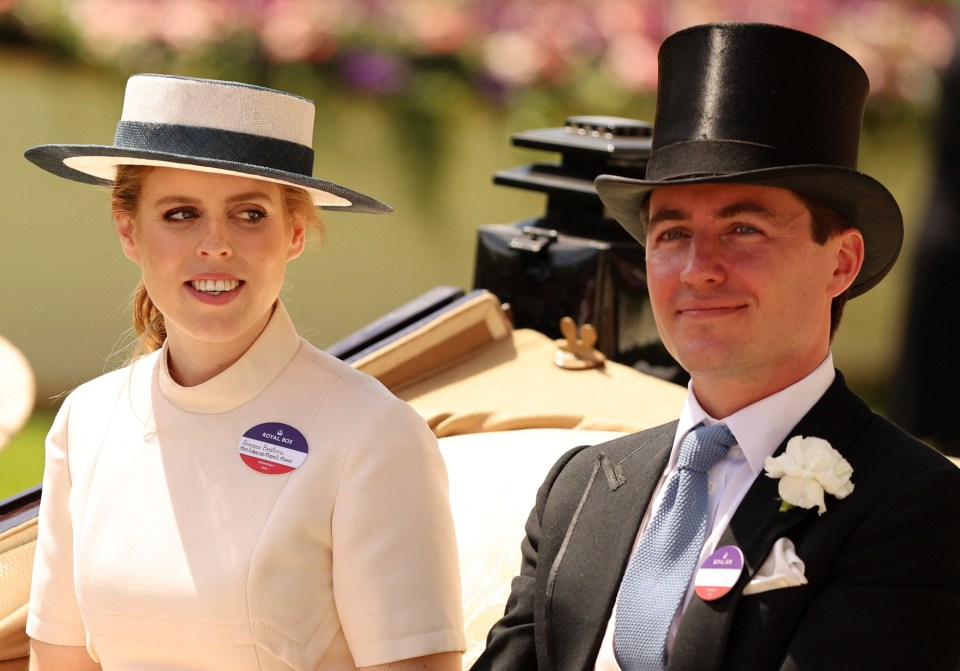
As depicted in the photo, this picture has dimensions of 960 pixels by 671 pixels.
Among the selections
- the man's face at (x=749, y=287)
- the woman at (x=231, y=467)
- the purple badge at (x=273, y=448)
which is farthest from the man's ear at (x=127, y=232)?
the man's face at (x=749, y=287)

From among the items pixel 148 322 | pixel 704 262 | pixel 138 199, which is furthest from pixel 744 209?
pixel 148 322

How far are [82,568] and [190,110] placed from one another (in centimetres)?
77

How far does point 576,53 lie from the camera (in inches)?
225

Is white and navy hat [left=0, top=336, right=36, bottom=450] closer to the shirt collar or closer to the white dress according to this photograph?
the white dress

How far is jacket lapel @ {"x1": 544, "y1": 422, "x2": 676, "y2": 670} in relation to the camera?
1957 millimetres

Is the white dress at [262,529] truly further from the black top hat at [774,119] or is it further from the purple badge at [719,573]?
the black top hat at [774,119]

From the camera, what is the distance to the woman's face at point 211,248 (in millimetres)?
2129

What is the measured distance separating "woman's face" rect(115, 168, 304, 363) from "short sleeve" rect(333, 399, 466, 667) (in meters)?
0.29

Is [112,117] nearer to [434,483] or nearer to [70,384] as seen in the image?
[70,384]

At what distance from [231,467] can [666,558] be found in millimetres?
717

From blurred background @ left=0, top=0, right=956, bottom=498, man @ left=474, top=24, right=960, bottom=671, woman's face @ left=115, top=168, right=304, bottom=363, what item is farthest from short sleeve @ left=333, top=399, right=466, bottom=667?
blurred background @ left=0, top=0, right=956, bottom=498

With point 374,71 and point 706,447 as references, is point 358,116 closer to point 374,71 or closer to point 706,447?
point 374,71

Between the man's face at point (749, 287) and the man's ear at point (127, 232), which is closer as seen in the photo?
the man's face at point (749, 287)

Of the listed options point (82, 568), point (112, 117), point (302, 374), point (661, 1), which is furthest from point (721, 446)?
point (112, 117)
